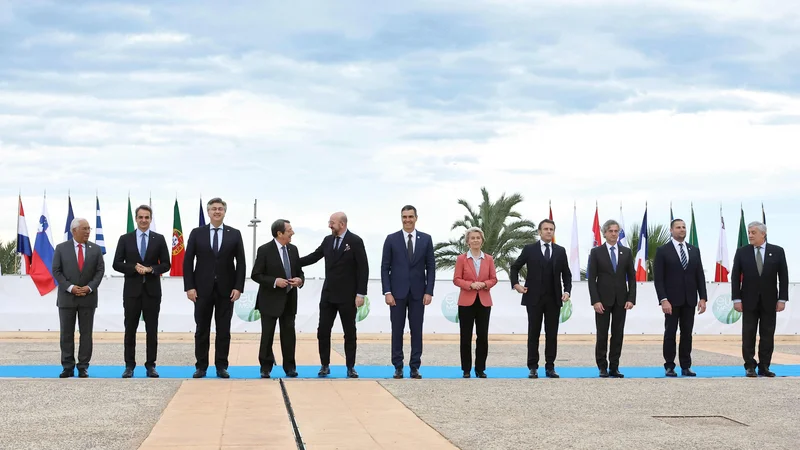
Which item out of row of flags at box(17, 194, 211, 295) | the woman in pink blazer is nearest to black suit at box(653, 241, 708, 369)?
the woman in pink blazer

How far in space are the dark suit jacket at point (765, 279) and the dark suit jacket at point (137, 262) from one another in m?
7.45

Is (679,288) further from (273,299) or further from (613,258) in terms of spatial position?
(273,299)

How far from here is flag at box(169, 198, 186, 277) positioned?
3378 centimetres

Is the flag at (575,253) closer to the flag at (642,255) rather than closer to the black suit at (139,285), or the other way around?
the flag at (642,255)

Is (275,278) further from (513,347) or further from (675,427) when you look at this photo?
(513,347)

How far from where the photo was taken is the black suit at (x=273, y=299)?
1200 centimetres

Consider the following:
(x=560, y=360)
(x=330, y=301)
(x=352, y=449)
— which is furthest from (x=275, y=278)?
(x=560, y=360)

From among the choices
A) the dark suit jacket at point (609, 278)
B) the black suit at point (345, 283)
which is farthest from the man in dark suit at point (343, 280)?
the dark suit jacket at point (609, 278)

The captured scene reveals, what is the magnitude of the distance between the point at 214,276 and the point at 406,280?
7.65 feet

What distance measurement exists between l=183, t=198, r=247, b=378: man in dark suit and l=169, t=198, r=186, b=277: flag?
21971 mm

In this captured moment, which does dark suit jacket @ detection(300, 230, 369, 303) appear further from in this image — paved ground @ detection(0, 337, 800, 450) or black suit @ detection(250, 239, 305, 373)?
paved ground @ detection(0, 337, 800, 450)

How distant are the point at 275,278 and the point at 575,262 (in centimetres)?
2610

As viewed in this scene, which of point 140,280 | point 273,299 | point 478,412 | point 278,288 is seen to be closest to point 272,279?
point 278,288

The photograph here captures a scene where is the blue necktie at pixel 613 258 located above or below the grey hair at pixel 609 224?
below
